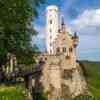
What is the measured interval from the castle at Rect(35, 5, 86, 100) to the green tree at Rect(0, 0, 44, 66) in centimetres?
1805

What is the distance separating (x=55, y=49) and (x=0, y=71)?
78.9 feet

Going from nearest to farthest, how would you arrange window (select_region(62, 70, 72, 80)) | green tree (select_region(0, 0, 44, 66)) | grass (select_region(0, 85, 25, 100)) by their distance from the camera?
grass (select_region(0, 85, 25, 100)), green tree (select_region(0, 0, 44, 66)), window (select_region(62, 70, 72, 80))

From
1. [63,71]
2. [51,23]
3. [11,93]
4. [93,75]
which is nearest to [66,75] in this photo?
[63,71]

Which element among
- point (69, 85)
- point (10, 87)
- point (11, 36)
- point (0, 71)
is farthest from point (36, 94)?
point (10, 87)

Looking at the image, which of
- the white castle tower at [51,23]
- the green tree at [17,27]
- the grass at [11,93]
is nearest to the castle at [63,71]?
the green tree at [17,27]

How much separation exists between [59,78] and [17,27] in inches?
1031

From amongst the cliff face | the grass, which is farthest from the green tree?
the cliff face

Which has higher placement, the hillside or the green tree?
the green tree

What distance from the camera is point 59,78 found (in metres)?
67.6

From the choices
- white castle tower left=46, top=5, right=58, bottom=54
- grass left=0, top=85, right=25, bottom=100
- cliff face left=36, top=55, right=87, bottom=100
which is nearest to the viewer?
grass left=0, top=85, right=25, bottom=100

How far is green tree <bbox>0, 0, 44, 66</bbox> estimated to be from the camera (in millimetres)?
40719

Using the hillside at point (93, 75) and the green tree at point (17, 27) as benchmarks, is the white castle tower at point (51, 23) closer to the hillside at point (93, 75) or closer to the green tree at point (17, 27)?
the hillside at point (93, 75)

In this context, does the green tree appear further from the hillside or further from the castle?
A: the hillside

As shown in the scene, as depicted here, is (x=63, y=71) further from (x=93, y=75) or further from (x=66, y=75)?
(x=93, y=75)
